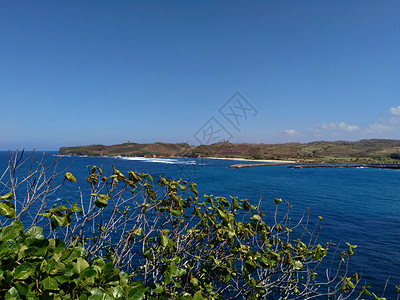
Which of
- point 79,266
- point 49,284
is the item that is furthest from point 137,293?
point 49,284

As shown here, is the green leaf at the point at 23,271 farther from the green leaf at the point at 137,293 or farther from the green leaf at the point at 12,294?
the green leaf at the point at 137,293

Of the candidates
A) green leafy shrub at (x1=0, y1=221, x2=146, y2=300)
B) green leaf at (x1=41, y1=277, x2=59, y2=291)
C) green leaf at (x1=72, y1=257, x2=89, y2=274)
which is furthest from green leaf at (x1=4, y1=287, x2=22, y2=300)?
green leaf at (x1=72, y1=257, x2=89, y2=274)

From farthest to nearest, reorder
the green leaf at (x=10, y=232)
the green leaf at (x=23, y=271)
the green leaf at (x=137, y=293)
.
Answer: the green leaf at (x=137, y=293)
the green leaf at (x=10, y=232)
the green leaf at (x=23, y=271)

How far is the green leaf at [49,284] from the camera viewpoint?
5.66 ft

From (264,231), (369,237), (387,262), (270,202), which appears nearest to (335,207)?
(270,202)

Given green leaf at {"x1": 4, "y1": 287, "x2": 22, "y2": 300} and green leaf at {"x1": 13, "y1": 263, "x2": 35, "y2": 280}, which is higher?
green leaf at {"x1": 13, "y1": 263, "x2": 35, "y2": 280}

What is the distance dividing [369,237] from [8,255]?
21830 millimetres

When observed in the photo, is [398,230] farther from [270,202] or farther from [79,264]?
[79,264]

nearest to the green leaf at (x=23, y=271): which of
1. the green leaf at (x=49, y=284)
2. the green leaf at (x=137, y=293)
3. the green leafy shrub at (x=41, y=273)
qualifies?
the green leafy shrub at (x=41, y=273)

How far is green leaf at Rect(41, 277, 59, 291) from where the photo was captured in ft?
5.66

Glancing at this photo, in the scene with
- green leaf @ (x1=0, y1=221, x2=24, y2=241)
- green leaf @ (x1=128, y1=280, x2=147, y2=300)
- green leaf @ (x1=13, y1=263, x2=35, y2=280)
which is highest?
green leaf @ (x1=0, y1=221, x2=24, y2=241)

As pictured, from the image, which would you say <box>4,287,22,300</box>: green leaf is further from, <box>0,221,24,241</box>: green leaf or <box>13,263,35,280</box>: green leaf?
<box>0,221,24,241</box>: green leaf

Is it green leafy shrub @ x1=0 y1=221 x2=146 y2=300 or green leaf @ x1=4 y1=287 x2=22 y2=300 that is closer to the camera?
green leaf @ x1=4 y1=287 x2=22 y2=300

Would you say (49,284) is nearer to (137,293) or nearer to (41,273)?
(41,273)
